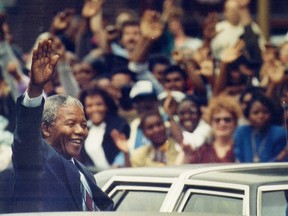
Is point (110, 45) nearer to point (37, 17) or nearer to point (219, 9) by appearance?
point (37, 17)

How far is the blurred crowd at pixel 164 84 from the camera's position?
8289 mm

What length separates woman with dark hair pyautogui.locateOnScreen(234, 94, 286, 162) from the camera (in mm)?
8125

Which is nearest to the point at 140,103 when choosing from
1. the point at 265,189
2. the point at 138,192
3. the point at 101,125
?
the point at 101,125

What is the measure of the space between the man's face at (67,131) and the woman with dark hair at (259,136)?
3.30 metres

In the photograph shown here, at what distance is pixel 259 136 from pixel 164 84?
4.25 feet

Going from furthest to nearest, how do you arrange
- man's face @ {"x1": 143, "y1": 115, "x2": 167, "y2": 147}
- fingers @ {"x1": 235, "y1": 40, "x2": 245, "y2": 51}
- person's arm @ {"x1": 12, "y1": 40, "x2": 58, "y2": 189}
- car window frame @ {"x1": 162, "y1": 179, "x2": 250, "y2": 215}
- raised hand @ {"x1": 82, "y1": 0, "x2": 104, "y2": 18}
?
raised hand @ {"x1": 82, "y1": 0, "x2": 104, "y2": 18} → fingers @ {"x1": 235, "y1": 40, "x2": 245, "y2": 51} → man's face @ {"x1": 143, "y1": 115, "x2": 167, "y2": 147} → car window frame @ {"x1": 162, "y1": 179, "x2": 250, "y2": 215} → person's arm @ {"x1": 12, "y1": 40, "x2": 58, "y2": 189}

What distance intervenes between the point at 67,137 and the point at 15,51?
506cm

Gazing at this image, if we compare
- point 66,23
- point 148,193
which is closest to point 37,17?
point 66,23

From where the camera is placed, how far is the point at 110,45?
971cm

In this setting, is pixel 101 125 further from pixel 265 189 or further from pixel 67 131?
pixel 67 131

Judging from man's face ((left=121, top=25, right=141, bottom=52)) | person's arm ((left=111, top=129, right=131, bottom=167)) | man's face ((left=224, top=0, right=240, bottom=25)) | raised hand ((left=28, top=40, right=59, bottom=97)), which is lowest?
person's arm ((left=111, top=129, right=131, bottom=167))

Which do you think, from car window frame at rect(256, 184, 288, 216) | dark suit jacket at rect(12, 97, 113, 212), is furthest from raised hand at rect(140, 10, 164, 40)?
dark suit jacket at rect(12, 97, 113, 212)

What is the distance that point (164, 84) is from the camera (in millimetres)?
9289

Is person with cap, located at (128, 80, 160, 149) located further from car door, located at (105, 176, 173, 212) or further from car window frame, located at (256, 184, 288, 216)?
car window frame, located at (256, 184, 288, 216)
